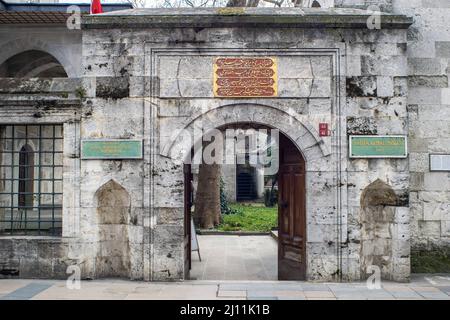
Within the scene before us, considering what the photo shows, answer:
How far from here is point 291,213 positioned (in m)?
6.95

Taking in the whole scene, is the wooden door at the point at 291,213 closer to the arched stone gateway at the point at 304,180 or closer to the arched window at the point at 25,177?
the arched stone gateway at the point at 304,180

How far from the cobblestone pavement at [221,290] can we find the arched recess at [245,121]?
1.81 meters

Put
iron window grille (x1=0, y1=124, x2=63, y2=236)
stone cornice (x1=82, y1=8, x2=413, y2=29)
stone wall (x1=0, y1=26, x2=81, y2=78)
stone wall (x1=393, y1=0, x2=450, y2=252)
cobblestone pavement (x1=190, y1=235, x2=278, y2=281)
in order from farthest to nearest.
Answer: stone wall (x1=0, y1=26, x2=81, y2=78) → cobblestone pavement (x1=190, y1=235, x2=278, y2=281) → stone wall (x1=393, y1=0, x2=450, y2=252) → iron window grille (x1=0, y1=124, x2=63, y2=236) → stone cornice (x1=82, y1=8, x2=413, y2=29)

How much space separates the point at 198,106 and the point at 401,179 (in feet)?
10.2

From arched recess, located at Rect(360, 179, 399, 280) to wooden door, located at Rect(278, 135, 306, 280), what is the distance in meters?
0.87

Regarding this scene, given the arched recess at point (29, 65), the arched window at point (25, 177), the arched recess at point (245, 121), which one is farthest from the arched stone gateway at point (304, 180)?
the arched recess at point (29, 65)

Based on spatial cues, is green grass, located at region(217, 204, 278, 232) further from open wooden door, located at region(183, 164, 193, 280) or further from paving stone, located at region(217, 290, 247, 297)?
paving stone, located at region(217, 290, 247, 297)

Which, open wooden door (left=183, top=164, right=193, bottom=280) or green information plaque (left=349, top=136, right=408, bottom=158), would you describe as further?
open wooden door (left=183, top=164, right=193, bottom=280)

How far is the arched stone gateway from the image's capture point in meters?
6.33

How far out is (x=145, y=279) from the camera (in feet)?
20.7

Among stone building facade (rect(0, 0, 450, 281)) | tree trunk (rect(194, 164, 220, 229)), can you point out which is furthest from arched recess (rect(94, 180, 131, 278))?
tree trunk (rect(194, 164, 220, 229))

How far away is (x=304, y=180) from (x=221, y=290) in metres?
2.01

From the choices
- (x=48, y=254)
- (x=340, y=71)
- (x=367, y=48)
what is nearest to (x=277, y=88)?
(x=340, y=71)

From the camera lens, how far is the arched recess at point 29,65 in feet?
37.2
